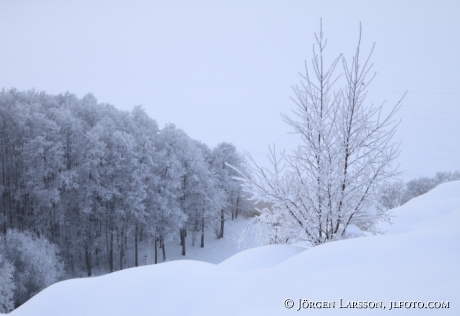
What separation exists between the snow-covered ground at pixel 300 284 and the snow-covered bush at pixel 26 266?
10933mm

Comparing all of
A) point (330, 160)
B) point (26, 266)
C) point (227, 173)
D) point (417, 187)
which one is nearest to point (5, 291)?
point (26, 266)

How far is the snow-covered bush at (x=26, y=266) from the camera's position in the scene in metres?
12.2

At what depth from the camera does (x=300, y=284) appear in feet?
8.04

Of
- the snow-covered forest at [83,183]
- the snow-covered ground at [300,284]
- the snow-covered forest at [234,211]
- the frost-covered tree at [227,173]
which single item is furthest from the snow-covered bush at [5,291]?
the frost-covered tree at [227,173]

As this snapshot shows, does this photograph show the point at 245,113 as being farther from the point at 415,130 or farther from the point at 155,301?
the point at 155,301

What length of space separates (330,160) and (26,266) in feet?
46.2

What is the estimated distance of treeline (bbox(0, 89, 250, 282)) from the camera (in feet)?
55.9

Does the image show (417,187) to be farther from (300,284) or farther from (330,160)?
(300,284)

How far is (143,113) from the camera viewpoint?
23281 millimetres

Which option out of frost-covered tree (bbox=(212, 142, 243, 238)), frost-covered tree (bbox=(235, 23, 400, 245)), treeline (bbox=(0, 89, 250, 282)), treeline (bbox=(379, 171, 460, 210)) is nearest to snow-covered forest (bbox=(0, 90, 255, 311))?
treeline (bbox=(0, 89, 250, 282))

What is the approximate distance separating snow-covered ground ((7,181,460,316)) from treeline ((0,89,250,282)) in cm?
1445

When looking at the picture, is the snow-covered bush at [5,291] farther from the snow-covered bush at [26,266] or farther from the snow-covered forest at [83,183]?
the snow-covered forest at [83,183]

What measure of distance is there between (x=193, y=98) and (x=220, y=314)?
126126mm

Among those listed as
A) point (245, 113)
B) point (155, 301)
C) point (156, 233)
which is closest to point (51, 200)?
point (156, 233)
